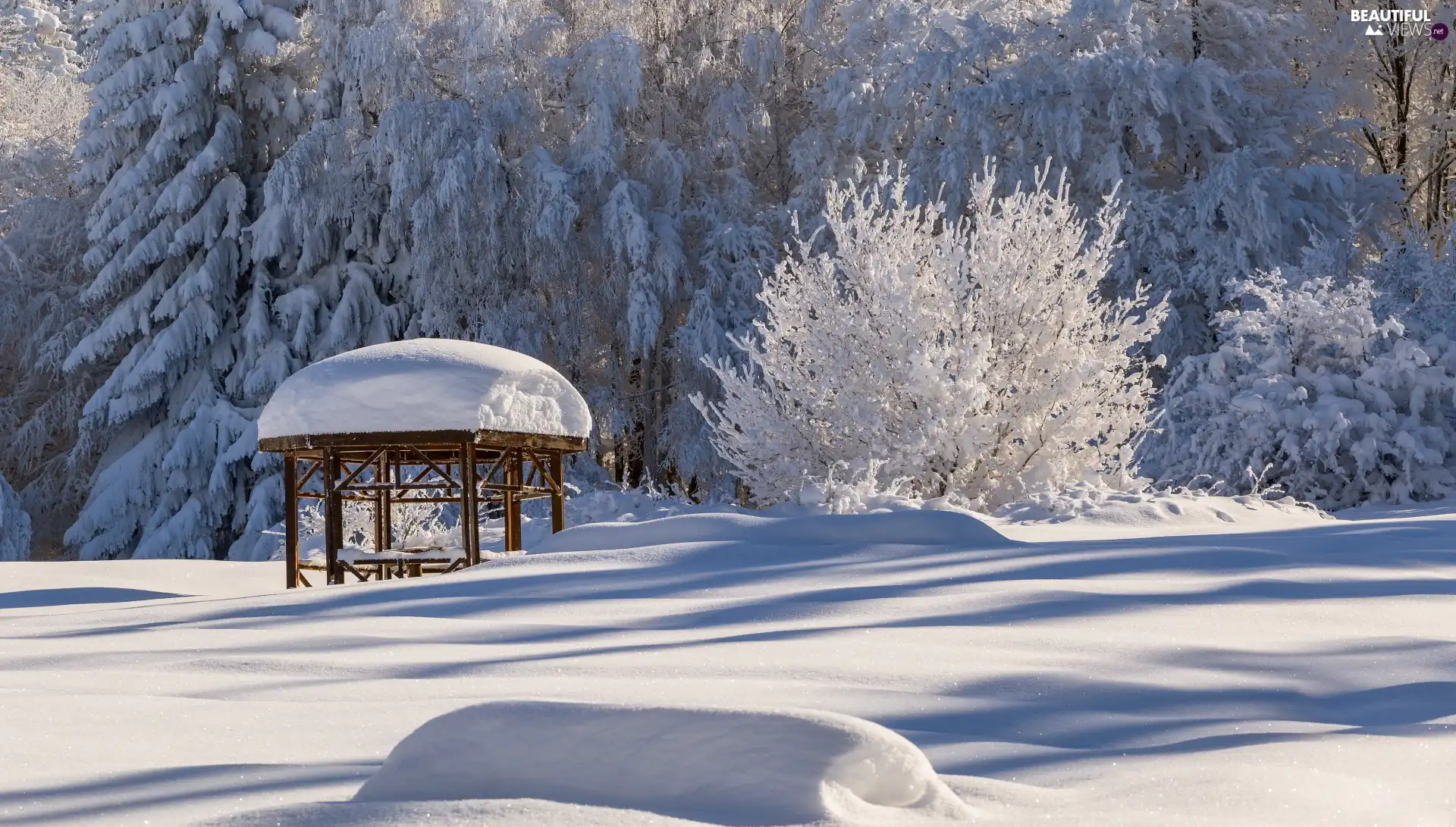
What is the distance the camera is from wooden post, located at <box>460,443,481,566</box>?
11.0 metres

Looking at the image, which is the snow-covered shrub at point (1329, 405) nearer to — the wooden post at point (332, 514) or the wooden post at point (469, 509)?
the wooden post at point (469, 509)

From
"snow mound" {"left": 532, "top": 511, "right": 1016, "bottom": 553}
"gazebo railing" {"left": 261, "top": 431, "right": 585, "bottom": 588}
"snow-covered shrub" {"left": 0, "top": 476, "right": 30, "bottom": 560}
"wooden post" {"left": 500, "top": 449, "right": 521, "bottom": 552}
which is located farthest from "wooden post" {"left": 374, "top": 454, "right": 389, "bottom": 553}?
"snow-covered shrub" {"left": 0, "top": 476, "right": 30, "bottom": 560}

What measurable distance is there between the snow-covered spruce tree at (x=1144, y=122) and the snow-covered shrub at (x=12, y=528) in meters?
11.6

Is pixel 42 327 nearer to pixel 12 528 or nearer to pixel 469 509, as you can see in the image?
pixel 12 528

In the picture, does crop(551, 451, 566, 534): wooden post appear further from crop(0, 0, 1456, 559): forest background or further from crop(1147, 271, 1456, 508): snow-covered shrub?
crop(1147, 271, 1456, 508): snow-covered shrub

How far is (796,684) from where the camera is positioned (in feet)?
16.0

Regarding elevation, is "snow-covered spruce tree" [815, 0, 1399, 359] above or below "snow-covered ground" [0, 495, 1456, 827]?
above

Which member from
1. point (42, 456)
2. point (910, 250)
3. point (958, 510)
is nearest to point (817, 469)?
point (910, 250)

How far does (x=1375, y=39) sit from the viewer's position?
22.2 metres

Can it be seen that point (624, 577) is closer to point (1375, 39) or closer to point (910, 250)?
point (910, 250)

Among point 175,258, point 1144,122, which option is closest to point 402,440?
point 1144,122

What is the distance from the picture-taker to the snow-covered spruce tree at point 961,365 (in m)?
10.7

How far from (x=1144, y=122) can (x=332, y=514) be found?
10.9 meters

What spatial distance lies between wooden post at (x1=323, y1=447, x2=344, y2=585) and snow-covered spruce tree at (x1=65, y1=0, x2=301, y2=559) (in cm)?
964
